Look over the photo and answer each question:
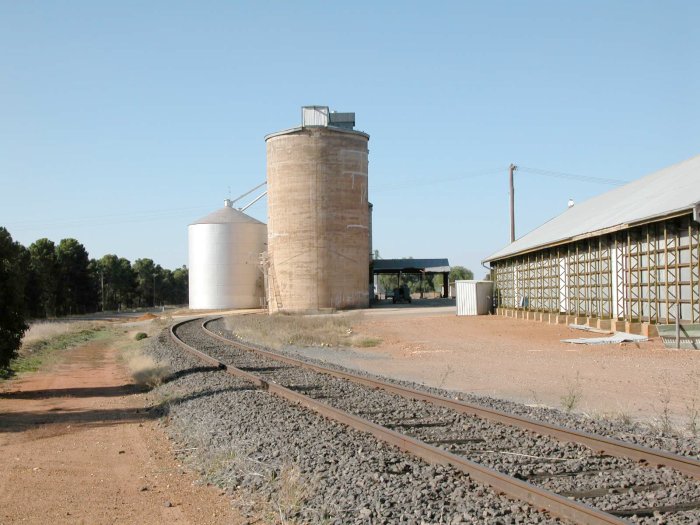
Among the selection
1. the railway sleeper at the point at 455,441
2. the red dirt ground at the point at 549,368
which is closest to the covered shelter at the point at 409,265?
the red dirt ground at the point at 549,368

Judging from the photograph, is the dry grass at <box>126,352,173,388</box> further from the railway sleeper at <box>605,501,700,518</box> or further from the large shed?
the large shed

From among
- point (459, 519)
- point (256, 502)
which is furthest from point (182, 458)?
point (459, 519)

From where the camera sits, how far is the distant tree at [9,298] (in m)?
15.9

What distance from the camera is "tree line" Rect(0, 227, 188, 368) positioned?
16.0m

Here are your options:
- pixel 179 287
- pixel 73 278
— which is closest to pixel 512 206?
pixel 73 278

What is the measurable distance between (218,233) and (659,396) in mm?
59215

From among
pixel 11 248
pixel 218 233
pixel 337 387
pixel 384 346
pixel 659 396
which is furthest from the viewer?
pixel 218 233

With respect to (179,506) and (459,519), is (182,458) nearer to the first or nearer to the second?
(179,506)

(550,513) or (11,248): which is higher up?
(11,248)

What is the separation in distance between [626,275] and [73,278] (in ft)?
247

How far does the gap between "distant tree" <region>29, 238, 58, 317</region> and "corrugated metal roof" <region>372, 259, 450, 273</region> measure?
32851 mm

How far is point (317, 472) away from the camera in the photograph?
7.43m

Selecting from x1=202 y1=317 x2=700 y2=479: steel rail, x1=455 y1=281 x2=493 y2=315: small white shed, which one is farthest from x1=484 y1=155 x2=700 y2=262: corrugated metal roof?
x1=202 y1=317 x2=700 y2=479: steel rail

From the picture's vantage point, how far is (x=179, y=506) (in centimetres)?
718
